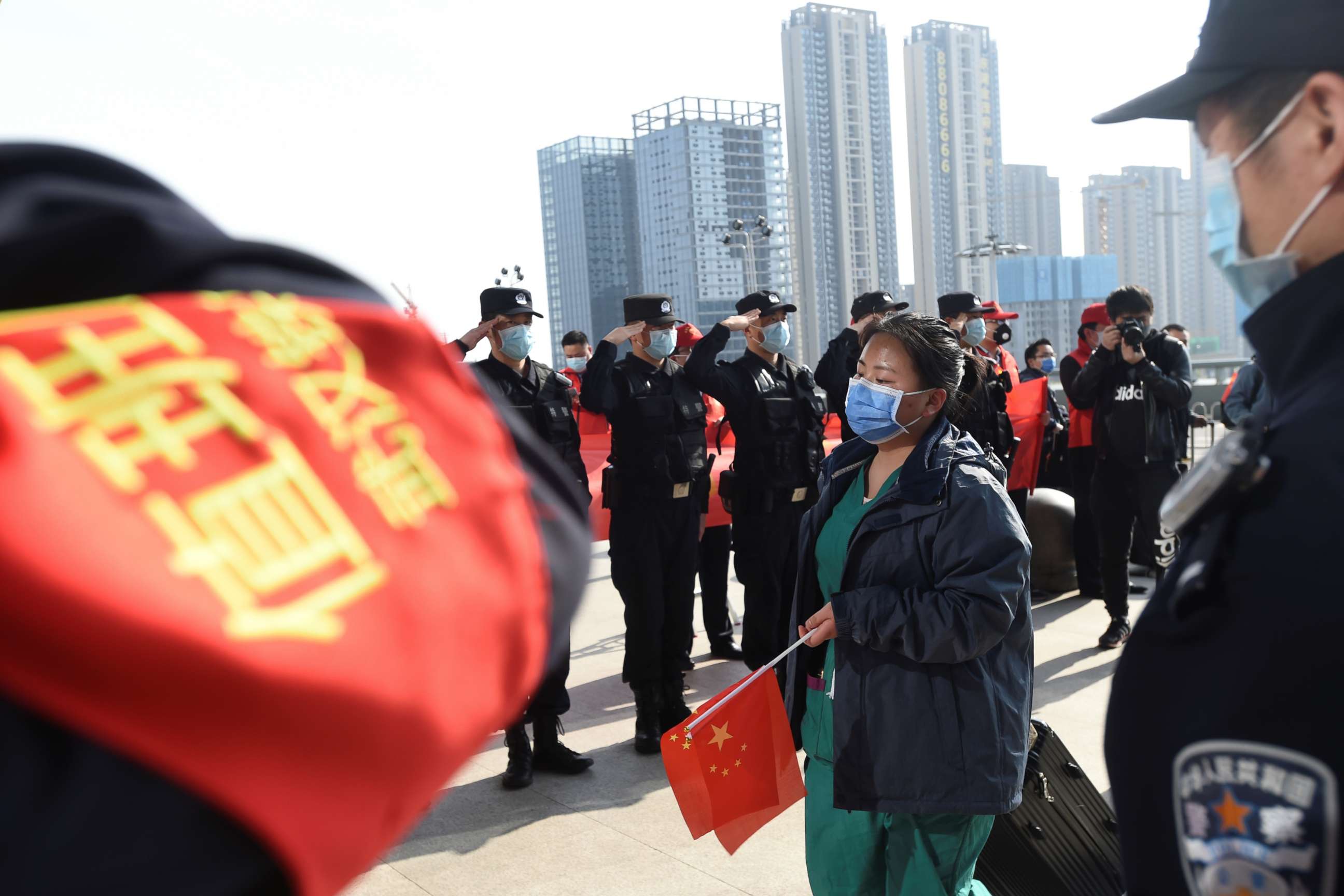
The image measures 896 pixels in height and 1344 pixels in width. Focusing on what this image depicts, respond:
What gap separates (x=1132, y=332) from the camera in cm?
719

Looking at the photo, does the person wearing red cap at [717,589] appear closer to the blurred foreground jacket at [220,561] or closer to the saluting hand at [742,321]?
the saluting hand at [742,321]

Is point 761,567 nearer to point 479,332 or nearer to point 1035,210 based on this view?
point 479,332

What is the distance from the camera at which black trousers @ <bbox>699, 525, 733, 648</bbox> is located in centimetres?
773

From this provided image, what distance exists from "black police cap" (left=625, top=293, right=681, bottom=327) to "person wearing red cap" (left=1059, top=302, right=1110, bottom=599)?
2944 mm

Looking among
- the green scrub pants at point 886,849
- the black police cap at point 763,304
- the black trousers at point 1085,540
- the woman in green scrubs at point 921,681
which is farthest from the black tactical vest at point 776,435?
the green scrub pants at point 886,849

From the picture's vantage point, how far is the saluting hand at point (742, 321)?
720 cm

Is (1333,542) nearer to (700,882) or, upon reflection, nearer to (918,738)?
(918,738)

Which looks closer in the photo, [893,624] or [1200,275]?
[893,624]

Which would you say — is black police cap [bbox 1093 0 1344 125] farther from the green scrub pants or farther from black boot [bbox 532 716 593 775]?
black boot [bbox 532 716 593 775]

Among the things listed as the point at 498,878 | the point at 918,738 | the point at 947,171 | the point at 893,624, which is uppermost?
the point at 947,171

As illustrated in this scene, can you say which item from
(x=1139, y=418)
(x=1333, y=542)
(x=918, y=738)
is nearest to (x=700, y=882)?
(x=918, y=738)

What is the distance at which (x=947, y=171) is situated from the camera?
78000 mm

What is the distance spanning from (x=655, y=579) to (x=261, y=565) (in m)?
5.68

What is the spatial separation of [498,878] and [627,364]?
3.17m
